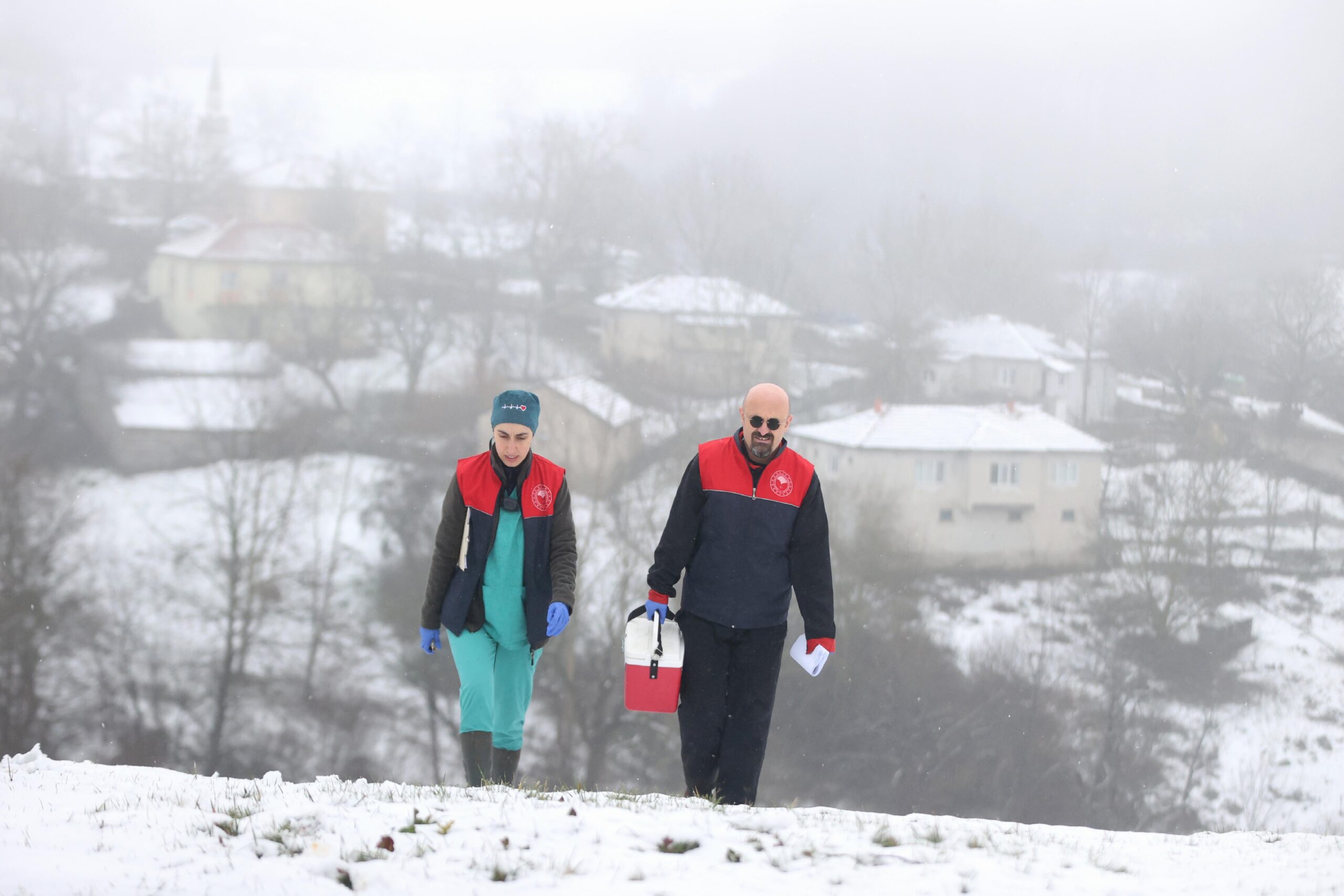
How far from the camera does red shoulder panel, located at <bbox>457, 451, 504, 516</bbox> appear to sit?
4.09 meters

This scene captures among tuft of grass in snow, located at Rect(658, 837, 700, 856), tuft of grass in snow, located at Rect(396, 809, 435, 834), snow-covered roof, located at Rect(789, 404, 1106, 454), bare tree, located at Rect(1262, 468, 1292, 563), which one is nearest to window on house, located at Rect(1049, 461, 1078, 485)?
snow-covered roof, located at Rect(789, 404, 1106, 454)

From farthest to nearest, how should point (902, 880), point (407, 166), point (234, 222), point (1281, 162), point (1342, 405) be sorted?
point (1281, 162) < point (407, 166) < point (234, 222) < point (1342, 405) < point (902, 880)

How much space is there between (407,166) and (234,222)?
12127mm

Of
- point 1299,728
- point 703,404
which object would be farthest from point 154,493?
point 1299,728

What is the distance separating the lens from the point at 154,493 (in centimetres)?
4309

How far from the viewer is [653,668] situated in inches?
157

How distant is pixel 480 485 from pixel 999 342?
52107mm

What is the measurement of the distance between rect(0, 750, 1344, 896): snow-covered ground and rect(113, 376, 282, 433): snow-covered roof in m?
46.3

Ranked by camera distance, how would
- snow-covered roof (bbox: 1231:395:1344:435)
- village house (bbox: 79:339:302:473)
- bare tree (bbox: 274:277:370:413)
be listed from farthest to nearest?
1. bare tree (bbox: 274:277:370:413)
2. snow-covered roof (bbox: 1231:395:1344:435)
3. village house (bbox: 79:339:302:473)

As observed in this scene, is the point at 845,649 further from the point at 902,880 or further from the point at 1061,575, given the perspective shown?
the point at 902,880

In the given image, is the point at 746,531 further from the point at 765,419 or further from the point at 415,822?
the point at 415,822

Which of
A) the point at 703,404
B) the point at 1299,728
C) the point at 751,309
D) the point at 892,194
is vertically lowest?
the point at 1299,728

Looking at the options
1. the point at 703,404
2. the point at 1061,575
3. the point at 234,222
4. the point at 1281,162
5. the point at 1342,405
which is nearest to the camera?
the point at 1061,575

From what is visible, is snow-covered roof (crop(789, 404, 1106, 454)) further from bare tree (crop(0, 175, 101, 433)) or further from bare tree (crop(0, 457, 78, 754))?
bare tree (crop(0, 175, 101, 433))
